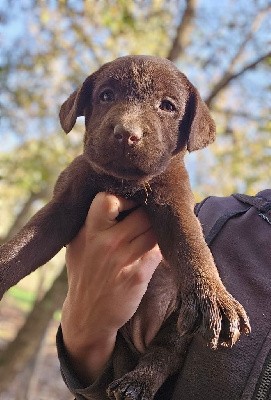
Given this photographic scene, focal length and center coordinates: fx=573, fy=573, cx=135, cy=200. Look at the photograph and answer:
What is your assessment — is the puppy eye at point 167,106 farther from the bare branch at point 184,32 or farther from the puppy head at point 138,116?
the bare branch at point 184,32

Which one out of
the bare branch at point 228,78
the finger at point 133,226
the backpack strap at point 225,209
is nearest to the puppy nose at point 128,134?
the finger at point 133,226

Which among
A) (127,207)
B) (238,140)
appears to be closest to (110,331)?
(127,207)

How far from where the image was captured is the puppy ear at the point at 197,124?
2.29 meters

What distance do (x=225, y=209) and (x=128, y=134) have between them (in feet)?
2.63

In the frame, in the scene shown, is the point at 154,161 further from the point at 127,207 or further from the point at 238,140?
the point at 238,140

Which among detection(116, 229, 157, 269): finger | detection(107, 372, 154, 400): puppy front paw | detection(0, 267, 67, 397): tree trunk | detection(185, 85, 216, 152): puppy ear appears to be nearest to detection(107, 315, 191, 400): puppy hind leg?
detection(107, 372, 154, 400): puppy front paw

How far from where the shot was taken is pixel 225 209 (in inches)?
102

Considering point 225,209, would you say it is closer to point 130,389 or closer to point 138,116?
point 138,116

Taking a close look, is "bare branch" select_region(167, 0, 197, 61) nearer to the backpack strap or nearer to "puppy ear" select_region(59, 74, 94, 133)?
the backpack strap

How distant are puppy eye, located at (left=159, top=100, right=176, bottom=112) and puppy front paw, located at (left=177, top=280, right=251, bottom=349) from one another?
700mm

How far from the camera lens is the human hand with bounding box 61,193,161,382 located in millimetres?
2373

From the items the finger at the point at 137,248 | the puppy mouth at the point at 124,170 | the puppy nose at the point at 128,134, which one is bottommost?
the finger at the point at 137,248

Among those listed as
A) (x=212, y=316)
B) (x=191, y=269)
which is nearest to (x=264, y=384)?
(x=212, y=316)

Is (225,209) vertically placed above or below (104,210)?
below
